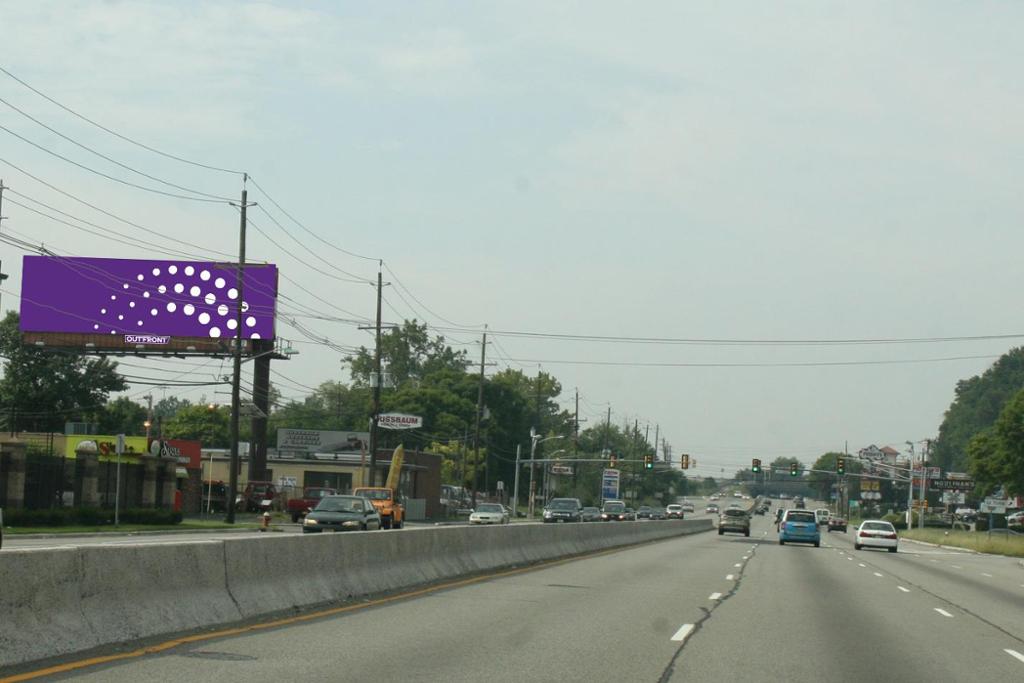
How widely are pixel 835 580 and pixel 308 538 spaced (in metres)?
15.5

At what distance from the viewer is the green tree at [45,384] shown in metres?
102

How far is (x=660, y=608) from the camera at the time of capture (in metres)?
19.2

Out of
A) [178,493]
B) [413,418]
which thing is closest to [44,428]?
[413,418]

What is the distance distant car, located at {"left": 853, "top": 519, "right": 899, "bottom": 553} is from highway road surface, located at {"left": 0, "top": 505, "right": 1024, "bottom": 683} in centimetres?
2875

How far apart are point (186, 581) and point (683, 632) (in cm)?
594

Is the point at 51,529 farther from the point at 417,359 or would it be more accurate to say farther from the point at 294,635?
the point at 417,359

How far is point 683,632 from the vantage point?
1573 cm

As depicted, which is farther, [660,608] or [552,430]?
[552,430]

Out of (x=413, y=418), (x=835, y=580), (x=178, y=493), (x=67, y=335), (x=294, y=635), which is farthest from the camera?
(x=413, y=418)

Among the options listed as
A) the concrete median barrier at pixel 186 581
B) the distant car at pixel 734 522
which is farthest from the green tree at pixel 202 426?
the concrete median barrier at pixel 186 581

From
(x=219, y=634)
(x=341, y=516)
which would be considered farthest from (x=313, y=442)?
(x=219, y=634)

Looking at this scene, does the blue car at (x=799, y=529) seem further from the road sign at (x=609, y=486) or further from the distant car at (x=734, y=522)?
the road sign at (x=609, y=486)

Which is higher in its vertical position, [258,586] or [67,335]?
[67,335]

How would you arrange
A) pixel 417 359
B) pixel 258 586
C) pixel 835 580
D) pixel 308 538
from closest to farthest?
pixel 258 586
pixel 308 538
pixel 835 580
pixel 417 359
